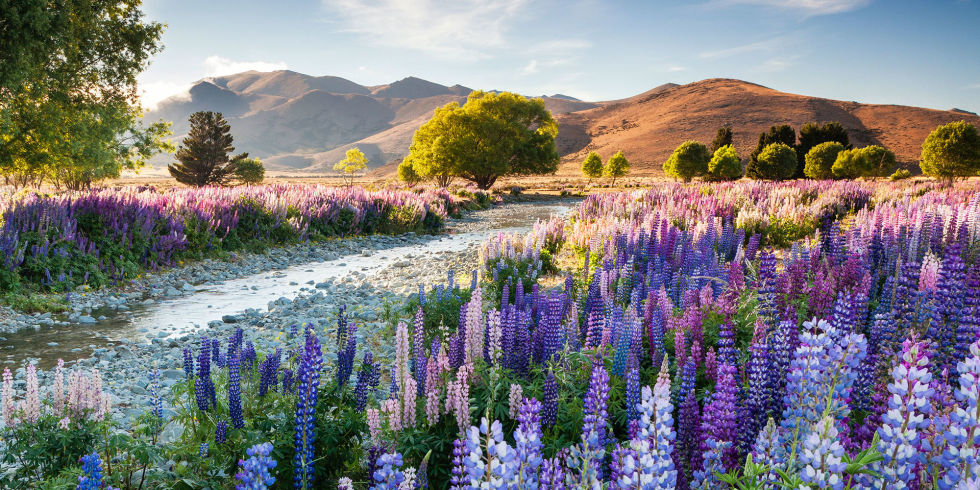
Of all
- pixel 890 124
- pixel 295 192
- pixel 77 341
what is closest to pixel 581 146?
pixel 890 124

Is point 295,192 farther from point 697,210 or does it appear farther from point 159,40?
point 697,210

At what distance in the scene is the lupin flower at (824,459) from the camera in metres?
1.50

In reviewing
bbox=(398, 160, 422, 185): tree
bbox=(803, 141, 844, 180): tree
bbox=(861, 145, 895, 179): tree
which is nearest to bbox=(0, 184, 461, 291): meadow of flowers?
bbox=(398, 160, 422, 185): tree

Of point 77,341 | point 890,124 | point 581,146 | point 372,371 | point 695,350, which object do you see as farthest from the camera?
point 581,146

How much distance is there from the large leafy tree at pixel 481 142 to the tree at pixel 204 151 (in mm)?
22774

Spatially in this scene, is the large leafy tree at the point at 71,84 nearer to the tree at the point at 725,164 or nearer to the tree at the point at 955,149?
the tree at the point at 955,149

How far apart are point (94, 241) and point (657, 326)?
12.0 metres

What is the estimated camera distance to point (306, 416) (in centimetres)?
281

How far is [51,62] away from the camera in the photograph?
16.2 meters

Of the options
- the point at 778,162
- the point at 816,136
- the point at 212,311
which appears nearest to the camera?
the point at 212,311

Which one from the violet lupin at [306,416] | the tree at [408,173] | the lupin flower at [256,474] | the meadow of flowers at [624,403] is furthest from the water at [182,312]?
the tree at [408,173]

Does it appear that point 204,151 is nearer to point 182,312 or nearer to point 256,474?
point 182,312

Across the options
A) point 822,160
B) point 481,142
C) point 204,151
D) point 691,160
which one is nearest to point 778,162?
point 822,160

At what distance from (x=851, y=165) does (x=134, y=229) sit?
58281 mm
